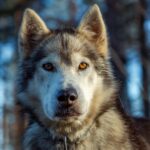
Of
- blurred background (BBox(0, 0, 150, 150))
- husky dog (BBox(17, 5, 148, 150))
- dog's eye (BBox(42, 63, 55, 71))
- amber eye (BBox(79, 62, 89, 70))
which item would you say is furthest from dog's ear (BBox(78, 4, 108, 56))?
blurred background (BBox(0, 0, 150, 150))

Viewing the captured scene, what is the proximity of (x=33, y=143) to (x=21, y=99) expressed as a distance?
1.86ft

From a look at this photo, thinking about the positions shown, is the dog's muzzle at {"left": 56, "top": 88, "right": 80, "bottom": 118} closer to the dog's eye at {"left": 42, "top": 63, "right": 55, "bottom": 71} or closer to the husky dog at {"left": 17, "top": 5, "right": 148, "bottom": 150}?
the husky dog at {"left": 17, "top": 5, "right": 148, "bottom": 150}

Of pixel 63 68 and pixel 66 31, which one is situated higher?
pixel 66 31

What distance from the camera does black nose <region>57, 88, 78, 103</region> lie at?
5.99m

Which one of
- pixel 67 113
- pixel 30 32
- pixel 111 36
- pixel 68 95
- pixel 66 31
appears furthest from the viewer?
pixel 111 36

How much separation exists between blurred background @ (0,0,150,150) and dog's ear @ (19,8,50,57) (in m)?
7.26

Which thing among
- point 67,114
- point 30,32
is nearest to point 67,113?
point 67,114

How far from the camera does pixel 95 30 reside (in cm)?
703

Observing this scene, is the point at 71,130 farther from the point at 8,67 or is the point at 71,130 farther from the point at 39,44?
the point at 8,67

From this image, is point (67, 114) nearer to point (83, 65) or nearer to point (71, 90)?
point (71, 90)

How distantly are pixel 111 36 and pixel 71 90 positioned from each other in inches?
430

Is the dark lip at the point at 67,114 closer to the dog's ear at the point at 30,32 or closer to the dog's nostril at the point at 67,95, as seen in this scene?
the dog's nostril at the point at 67,95

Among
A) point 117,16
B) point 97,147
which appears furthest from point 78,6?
point 97,147

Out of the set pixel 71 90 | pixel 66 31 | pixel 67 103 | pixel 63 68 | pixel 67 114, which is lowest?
pixel 67 114
